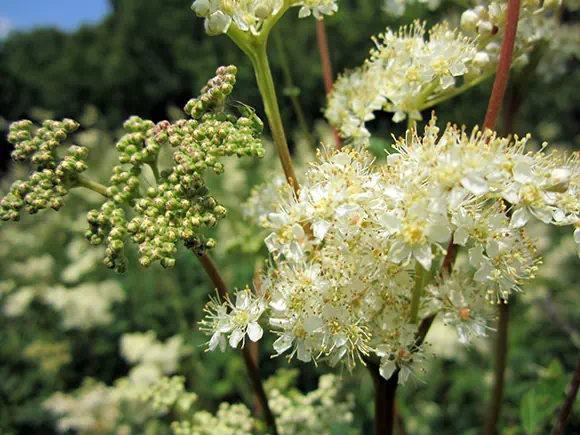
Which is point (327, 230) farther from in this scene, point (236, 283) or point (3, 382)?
point (3, 382)

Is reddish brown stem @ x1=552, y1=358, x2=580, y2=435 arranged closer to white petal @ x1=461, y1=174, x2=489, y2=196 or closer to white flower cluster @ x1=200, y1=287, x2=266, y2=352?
white petal @ x1=461, y1=174, x2=489, y2=196

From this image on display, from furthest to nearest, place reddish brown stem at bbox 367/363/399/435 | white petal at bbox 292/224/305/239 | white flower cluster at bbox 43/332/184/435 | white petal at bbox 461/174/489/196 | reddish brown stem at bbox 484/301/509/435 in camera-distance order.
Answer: white flower cluster at bbox 43/332/184/435 → reddish brown stem at bbox 484/301/509/435 → reddish brown stem at bbox 367/363/399/435 → white petal at bbox 292/224/305/239 → white petal at bbox 461/174/489/196

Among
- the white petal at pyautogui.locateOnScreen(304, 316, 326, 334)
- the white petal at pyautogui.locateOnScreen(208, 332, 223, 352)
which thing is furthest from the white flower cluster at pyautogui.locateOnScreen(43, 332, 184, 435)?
the white petal at pyautogui.locateOnScreen(304, 316, 326, 334)

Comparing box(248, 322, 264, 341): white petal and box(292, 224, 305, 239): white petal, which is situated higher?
box(292, 224, 305, 239): white petal

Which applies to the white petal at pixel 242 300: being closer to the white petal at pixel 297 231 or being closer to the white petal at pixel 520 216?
the white petal at pixel 297 231

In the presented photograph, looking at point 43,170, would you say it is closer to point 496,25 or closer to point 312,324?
point 312,324

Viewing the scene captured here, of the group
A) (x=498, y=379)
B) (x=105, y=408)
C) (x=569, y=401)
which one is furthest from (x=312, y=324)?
(x=105, y=408)
